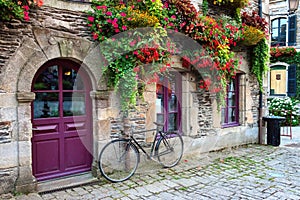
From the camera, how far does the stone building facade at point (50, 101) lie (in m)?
3.85

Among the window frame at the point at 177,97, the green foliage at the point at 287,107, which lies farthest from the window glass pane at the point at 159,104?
the green foliage at the point at 287,107

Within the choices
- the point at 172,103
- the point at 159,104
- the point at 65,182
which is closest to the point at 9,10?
the point at 65,182

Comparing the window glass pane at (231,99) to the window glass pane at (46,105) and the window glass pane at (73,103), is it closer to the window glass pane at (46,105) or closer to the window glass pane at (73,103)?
the window glass pane at (73,103)

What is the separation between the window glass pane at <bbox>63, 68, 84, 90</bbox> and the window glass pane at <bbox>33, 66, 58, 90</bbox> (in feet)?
0.48

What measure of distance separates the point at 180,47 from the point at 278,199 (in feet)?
10.8

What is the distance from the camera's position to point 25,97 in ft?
12.8

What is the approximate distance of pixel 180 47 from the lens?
568cm

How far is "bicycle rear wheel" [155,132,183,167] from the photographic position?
5324 mm

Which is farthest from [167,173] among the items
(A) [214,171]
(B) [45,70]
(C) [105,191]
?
(B) [45,70]

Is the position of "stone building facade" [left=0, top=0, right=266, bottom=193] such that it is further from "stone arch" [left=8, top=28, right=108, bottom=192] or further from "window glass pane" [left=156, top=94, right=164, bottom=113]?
"window glass pane" [left=156, top=94, right=164, bottom=113]

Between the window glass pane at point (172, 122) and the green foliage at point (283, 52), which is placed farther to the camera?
the green foliage at point (283, 52)

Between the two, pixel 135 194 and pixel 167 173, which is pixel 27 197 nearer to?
pixel 135 194

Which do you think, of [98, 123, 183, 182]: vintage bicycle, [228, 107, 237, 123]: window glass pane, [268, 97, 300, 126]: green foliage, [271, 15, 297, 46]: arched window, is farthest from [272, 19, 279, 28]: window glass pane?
[98, 123, 183, 182]: vintage bicycle

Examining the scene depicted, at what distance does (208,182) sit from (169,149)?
112 cm
